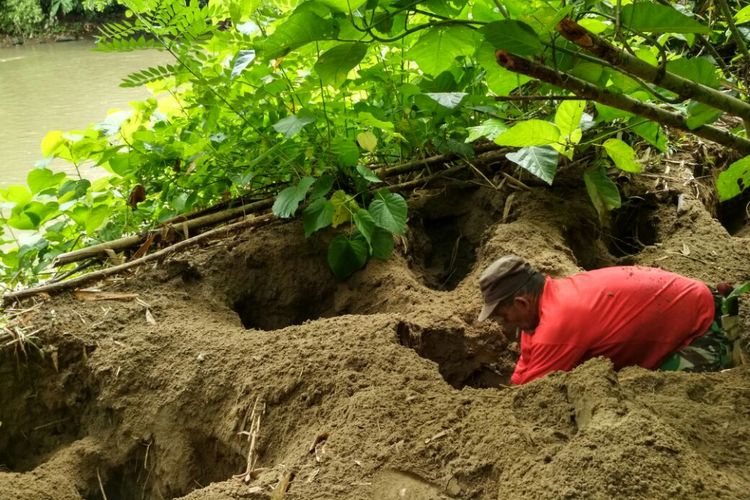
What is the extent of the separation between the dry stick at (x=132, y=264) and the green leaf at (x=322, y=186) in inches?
11.2

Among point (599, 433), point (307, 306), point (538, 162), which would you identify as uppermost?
point (538, 162)

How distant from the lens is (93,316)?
107 inches

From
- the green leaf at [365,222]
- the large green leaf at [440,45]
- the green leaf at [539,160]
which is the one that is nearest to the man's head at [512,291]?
the green leaf at [539,160]

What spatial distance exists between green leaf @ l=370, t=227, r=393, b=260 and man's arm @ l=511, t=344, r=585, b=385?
0.76 m

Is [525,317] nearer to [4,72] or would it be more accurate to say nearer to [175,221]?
[175,221]

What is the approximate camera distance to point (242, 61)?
245cm

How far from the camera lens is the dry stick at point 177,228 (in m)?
3.09

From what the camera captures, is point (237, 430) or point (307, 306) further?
point (307, 306)

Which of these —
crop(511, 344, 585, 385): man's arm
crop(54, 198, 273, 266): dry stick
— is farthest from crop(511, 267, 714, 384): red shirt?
crop(54, 198, 273, 266): dry stick

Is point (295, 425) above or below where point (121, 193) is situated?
below

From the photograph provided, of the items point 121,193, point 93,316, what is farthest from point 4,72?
point 93,316

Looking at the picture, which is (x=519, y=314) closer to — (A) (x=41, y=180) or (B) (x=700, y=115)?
(B) (x=700, y=115)

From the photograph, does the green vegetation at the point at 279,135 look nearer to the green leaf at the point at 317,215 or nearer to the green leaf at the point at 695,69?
the green leaf at the point at 317,215

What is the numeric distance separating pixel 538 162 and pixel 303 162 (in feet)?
3.63
